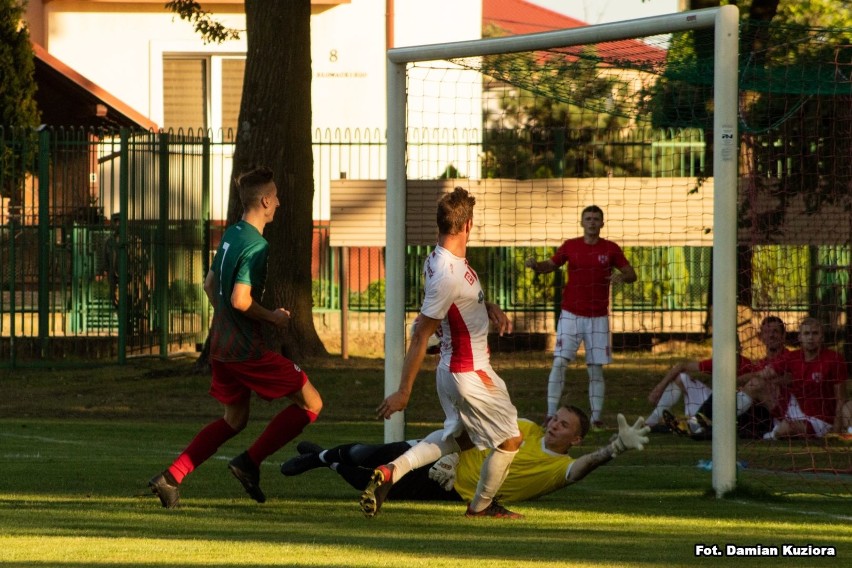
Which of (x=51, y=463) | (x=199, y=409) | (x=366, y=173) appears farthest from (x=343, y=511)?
(x=366, y=173)

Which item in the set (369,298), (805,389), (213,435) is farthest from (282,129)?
(213,435)

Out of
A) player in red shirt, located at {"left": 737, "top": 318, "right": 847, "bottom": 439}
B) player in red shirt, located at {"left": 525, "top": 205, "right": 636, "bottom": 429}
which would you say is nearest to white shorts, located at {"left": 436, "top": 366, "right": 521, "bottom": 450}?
player in red shirt, located at {"left": 737, "top": 318, "right": 847, "bottom": 439}

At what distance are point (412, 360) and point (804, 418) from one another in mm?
5199

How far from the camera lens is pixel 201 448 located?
26.6ft

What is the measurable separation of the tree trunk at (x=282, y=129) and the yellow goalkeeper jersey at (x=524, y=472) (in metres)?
9.48

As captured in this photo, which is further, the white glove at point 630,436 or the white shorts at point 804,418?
the white shorts at point 804,418

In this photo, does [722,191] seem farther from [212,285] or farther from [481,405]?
[212,285]

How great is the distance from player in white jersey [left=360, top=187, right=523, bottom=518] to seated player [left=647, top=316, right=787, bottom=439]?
425 cm

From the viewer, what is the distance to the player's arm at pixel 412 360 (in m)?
7.47

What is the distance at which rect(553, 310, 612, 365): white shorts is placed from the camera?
42.5 feet

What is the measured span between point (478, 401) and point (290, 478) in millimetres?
2468

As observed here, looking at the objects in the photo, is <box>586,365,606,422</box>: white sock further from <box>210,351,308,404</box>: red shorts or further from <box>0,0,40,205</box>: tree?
<box>0,0,40,205</box>: tree

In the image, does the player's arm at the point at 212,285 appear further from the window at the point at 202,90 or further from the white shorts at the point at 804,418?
the window at the point at 202,90

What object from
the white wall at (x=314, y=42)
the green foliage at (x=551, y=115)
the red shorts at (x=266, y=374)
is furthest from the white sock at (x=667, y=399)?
the white wall at (x=314, y=42)
